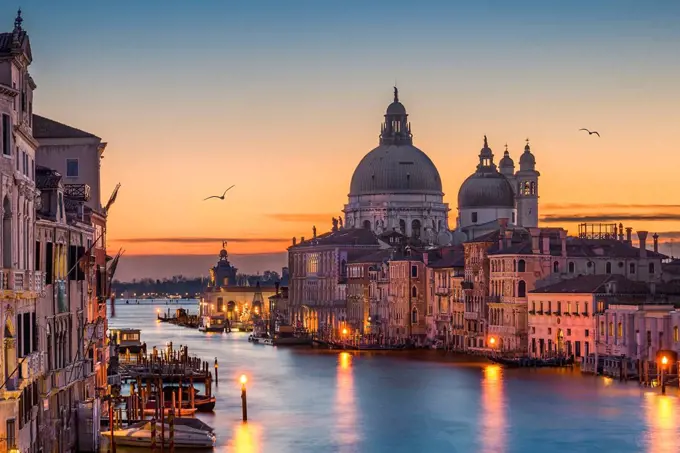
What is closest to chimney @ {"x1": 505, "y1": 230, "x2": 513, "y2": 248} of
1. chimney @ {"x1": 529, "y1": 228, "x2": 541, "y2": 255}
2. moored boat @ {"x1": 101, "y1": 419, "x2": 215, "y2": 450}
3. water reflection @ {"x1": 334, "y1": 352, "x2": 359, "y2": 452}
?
chimney @ {"x1": 529, "y1": 228, "x2": 541, "y2": 255}

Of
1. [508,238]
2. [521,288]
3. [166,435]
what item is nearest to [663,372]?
[166,435]

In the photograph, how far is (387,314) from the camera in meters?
92.7

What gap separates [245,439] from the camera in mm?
40062

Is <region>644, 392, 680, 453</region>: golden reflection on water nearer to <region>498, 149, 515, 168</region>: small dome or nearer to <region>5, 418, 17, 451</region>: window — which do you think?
<region>5, 418, 17, 451</region>: window

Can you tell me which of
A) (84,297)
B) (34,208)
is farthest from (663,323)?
(34,208)

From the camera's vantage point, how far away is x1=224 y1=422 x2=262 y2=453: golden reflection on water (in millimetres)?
37812

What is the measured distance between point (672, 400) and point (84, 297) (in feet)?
73.4

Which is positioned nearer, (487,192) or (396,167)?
(487,192)

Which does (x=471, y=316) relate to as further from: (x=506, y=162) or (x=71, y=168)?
(x=71, y=168)

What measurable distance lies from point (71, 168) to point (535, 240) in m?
38.3

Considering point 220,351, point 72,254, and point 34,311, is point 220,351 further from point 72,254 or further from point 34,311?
point 34,311

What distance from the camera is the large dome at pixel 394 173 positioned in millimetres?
120312

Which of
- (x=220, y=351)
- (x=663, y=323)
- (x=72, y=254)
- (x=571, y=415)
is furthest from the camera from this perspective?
(x=220, y=351)

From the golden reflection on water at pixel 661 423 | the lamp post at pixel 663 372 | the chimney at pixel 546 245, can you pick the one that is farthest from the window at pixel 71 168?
the chimney at pixel 546 245
